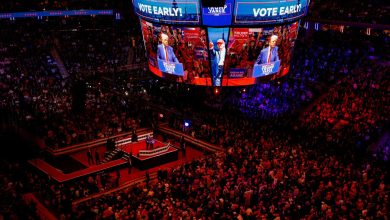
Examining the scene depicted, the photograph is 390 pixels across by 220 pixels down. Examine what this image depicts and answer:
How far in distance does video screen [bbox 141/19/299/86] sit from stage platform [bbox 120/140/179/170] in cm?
546

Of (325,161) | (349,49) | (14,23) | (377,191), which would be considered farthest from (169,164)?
(14,23)

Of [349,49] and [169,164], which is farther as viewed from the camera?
[349,49]

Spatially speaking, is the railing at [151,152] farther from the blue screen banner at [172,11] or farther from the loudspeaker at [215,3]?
the loudspeaker at [215,3]

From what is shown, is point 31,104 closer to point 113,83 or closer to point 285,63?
point 113,83

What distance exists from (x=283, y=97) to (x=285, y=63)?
874cm

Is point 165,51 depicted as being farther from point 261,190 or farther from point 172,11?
point 261,190

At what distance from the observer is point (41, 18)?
35062 mm

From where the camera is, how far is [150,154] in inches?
778

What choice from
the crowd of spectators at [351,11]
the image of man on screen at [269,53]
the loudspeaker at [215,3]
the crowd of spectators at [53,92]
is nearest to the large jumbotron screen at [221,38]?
the image of man on screen at [269,53]

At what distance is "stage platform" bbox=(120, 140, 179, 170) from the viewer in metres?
19.6

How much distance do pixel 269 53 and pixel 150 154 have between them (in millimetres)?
8032

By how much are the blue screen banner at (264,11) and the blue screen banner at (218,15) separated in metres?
0.20

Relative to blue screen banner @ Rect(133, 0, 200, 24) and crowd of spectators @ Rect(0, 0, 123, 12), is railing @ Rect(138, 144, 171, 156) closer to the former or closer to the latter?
blue screen banner @ Rect(133, 0, 200, 24)

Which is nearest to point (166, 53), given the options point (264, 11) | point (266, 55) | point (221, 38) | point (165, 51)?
point (165, 51)
